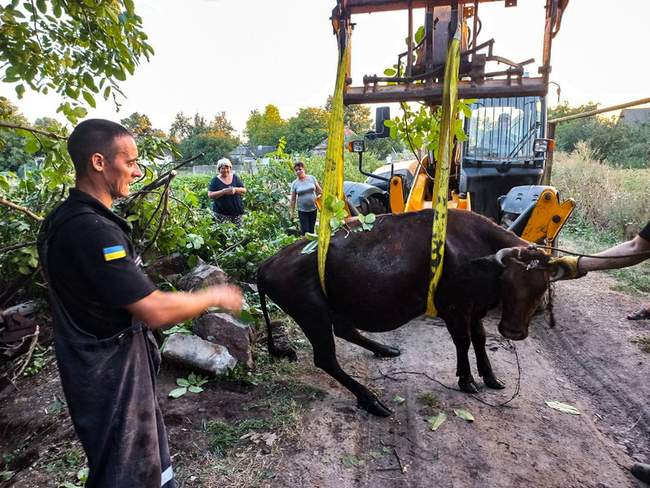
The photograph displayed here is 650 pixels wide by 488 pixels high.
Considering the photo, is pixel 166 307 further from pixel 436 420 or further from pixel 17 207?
pixel 436 420

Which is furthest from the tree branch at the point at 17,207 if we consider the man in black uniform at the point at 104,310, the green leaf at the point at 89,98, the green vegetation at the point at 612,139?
the green vegetation at the point at 612,139

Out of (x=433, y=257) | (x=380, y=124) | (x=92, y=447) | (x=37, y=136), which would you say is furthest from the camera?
(x=380, y=124)

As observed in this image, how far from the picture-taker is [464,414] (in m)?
3.32

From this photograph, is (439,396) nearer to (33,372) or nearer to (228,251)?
(228,251)

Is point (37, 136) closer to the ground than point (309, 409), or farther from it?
farther from it

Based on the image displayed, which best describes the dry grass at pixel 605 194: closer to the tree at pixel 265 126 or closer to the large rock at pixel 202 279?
the large rock at pixel 202 279

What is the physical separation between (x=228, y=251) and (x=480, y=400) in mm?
3570

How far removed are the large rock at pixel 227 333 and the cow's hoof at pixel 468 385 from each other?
194cm

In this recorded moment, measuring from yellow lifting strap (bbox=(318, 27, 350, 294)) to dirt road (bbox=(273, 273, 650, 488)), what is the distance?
156 centimetres

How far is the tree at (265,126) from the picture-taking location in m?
54.9

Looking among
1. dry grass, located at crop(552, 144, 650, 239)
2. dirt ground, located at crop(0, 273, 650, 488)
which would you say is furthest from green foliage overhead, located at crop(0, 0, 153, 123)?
dry grass, located at crop(552, 144, 650, 239)

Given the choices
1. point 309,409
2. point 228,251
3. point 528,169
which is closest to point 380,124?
point 228,251

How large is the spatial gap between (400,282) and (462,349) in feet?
2.81

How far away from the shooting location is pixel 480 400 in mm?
3520
